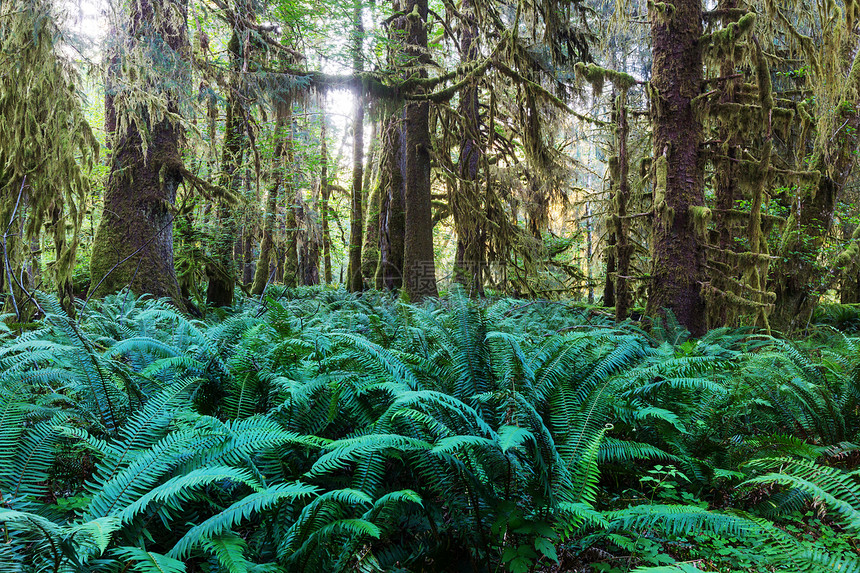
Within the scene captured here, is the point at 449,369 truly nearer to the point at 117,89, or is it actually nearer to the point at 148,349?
the point at 148,349

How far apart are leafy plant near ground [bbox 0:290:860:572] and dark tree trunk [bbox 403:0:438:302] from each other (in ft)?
17.2

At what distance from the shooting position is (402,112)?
968cm

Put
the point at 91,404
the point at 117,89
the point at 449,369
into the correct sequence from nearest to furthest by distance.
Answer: the point at 91,404 → the point at 449,369 → the point at 117,89

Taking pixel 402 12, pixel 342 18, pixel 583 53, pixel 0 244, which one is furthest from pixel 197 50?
pixel 583 53

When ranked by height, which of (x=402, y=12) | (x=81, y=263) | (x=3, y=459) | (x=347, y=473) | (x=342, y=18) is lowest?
(x=347, y=473)

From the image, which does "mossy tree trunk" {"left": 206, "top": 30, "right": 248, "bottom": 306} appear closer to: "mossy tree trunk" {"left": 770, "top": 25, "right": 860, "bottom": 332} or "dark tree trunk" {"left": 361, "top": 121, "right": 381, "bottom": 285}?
"dark tree trunk" {"left": 361, "top": 121, "right": 381, "bottom": 285}

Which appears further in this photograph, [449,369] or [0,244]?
[0,244]

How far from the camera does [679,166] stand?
5883 millimetres

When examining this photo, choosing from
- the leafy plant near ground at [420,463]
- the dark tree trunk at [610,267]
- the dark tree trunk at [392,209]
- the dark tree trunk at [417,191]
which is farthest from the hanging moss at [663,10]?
the dark tree trunk at [392,209]

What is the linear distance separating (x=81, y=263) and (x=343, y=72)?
20.2 ft

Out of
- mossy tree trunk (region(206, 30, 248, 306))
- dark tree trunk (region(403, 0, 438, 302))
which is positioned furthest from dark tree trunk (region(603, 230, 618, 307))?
mossy tree trunk (region(206, 30, 248, 306))

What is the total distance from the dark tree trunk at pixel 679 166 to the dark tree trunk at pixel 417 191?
3918mm

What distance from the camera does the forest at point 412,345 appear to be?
5.99 ft

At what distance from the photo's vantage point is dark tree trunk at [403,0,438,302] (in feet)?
28.1
